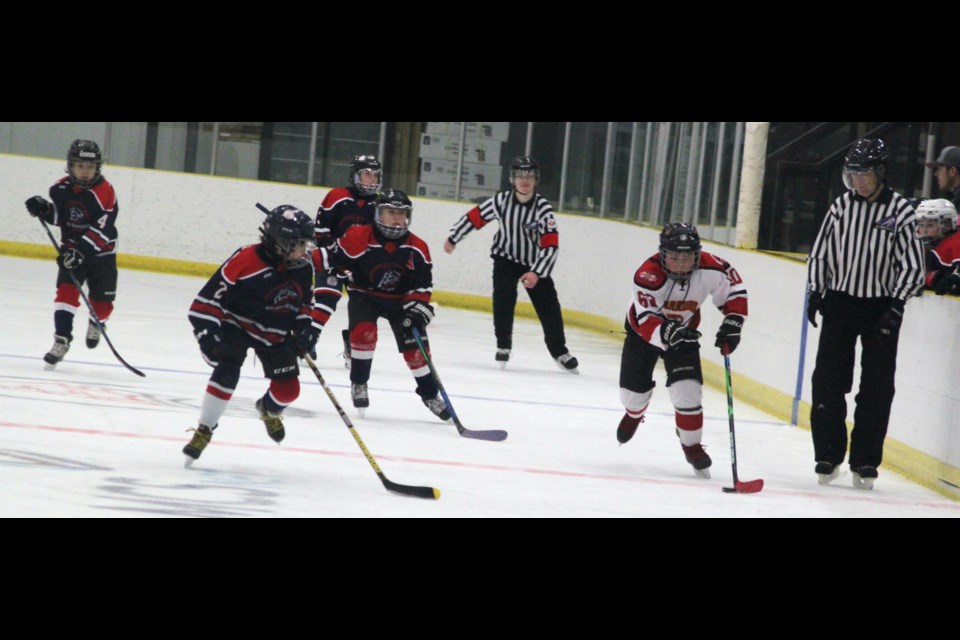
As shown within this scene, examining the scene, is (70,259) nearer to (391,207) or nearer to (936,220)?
(391,207)

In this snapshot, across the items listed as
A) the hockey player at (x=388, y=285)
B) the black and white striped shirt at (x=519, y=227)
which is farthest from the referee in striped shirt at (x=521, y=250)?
the hockey player at (x=388, y=285)

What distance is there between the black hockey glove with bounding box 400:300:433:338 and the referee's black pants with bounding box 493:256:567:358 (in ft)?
7.54

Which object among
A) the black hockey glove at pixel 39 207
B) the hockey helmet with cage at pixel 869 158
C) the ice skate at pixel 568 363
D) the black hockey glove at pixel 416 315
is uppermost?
the hockey helmet with cage at pixel 869 158

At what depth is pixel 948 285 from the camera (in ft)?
16.6

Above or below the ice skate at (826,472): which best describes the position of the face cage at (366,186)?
above

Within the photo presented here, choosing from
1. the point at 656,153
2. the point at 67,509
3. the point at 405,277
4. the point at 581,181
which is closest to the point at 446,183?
the point at 581,181

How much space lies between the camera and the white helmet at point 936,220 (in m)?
5.32

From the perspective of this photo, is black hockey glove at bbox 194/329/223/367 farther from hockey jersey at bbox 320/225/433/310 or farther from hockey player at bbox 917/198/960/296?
hockey player at bbox 917/198/960/296

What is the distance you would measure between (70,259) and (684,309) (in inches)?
124

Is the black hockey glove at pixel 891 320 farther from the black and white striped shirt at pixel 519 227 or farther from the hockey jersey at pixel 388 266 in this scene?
the black and white striped shirt at pixel 519 227

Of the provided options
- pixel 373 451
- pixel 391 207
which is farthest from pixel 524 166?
pixel 373 451

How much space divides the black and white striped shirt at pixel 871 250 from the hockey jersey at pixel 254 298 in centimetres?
202

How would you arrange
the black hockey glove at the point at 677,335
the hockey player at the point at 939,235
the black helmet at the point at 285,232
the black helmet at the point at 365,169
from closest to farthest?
the black helmet at the point at 285,232
the black hockey glove at the point at 677,335
the hockey player at the point at 939,235
the black helmet at the point at 365,169

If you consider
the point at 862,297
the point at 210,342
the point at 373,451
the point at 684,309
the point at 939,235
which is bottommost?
the point at 373,451
